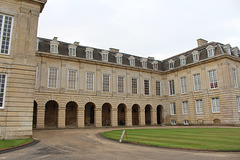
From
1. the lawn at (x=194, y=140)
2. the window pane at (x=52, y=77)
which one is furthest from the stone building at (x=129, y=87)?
the lawn at (x=194, y=140)

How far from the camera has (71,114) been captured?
30047 millimetres

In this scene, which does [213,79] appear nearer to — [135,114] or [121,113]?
[135,114]

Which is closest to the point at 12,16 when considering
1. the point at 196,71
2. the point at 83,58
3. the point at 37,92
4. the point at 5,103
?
the point at 5,103

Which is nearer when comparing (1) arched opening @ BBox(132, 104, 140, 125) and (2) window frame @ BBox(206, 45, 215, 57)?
(2) window frame @ BBox(206, 45, 215, 57)

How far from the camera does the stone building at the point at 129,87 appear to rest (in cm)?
2725

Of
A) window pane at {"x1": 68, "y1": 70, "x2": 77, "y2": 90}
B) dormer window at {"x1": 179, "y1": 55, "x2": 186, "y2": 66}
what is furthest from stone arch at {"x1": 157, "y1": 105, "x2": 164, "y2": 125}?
window pane at {"x1": 68, "y1": 70, "x2": 77, "y2": 90}

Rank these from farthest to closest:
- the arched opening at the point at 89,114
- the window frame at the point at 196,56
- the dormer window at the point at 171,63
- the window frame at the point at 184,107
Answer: the dormer window at the point at 171,63 < the window frame at the point at 184,107 < the window frame at the point at 196,56 < the arched opening at the point at 89,114

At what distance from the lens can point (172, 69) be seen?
118ft

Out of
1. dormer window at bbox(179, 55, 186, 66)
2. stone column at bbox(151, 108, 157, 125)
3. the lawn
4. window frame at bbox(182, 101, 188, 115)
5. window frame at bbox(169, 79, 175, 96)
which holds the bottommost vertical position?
the lawn

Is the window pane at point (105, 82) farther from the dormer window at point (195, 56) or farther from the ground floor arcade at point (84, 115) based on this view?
the dormer window at point (195, 56)

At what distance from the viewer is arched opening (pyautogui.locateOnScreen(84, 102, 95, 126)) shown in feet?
102

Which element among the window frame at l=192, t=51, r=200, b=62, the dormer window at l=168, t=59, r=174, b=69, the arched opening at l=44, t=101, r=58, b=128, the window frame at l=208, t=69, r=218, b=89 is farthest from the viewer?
the dormer window at l=168, t=59, r=174, b=69

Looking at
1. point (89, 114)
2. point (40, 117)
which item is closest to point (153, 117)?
point (89, 114)

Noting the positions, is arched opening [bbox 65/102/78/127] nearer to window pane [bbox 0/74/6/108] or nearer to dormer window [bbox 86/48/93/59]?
dormer window [bbox 86/48/93/59]
